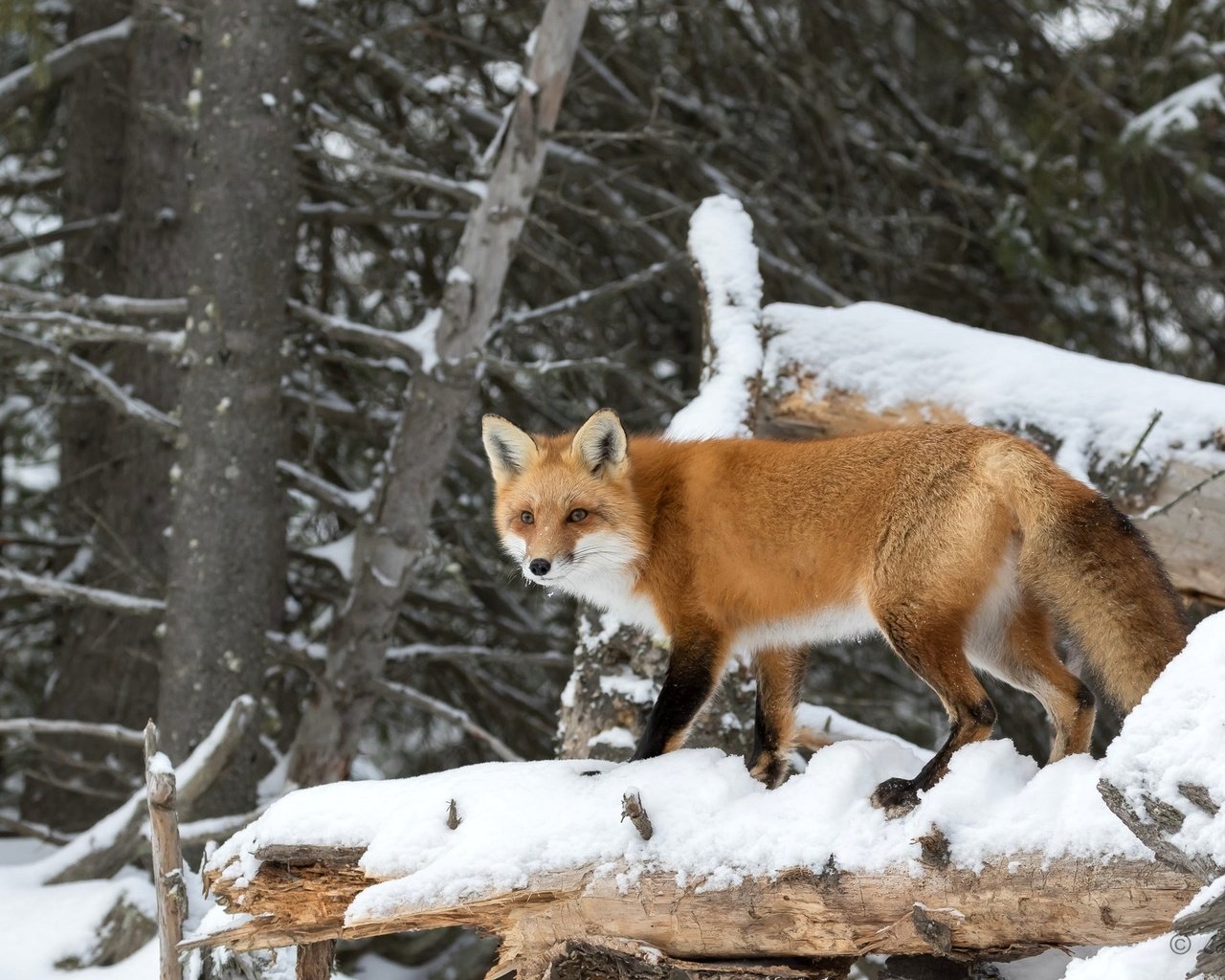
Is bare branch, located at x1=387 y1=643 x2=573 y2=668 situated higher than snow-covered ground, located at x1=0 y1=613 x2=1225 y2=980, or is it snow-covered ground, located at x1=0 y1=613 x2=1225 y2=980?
snow-covered ground, located at x1=0 y1=613 x2=1225 y2=980

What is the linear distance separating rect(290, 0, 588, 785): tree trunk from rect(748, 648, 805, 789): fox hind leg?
2.56m

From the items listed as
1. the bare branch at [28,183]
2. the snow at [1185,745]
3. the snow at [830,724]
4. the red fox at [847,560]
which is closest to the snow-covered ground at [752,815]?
the snow at [1185,745]

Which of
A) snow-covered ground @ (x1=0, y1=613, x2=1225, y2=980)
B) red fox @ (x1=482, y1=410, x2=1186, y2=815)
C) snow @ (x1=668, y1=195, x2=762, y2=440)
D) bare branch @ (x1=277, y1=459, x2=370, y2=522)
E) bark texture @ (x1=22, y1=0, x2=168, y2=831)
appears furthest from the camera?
bark texture @ (x1=22, y1=0, x2=168, y2=831)

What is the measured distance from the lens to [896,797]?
3.20m

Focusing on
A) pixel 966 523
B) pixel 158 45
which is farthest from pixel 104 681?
pixel 966 523

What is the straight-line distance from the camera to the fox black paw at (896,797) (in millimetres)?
3160

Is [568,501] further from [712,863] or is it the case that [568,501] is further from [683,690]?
[712,863]

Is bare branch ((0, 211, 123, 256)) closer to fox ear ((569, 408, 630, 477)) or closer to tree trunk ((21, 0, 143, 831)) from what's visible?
tree trunk ((21, 0, 143, 831))

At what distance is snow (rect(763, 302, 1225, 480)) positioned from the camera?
17.1 ft

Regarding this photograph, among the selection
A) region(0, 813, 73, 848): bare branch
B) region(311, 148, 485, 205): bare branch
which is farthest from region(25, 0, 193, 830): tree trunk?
region(311, 148, 485, 205): bare branch

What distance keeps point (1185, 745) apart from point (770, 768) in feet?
6.54

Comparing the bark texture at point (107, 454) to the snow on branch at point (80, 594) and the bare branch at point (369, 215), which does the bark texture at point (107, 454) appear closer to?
the snow on branch at point (80, 594)

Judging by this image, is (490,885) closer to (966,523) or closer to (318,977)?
(318,977)

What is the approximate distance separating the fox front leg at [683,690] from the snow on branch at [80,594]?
3635mm
